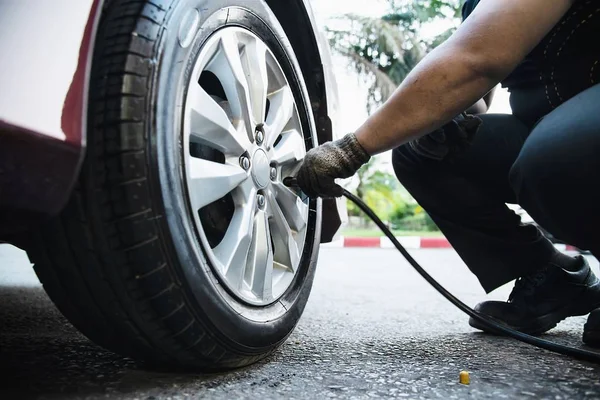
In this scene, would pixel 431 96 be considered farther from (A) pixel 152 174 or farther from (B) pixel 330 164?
(A) pixel 152 174

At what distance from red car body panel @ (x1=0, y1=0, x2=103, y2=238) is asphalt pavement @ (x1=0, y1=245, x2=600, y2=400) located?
38 centimetres

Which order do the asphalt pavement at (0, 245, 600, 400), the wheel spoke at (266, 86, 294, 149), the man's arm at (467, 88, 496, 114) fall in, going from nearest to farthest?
1. the asphalt pavement at (0, 245, 600, 400)
2. the wheel spoke at (266, 86, 294, 149)
3. the man's arm at (467, 88, 496, 114)

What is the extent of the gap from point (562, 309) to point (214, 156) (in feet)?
3.72

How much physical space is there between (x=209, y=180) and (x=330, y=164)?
34cm

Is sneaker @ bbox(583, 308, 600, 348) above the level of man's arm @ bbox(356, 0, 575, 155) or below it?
below

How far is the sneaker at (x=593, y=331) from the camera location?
1.53 m

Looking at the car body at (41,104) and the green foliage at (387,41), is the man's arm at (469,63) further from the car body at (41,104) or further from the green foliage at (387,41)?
the green foliage at (387,41)

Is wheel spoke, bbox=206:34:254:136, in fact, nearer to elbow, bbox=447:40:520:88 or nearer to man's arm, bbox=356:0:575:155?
man's arm, bbox=356:0:575:155

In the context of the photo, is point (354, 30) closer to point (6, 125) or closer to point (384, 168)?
point (384, 168)

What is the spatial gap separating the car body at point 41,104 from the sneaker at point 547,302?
1334 millimetres

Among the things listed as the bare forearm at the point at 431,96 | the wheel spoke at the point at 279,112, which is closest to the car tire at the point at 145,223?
the wheel spoke at the point at 279,112

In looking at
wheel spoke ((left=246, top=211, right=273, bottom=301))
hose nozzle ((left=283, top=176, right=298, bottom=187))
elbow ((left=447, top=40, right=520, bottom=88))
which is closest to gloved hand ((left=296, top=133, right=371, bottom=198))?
hose nozzle ((left=283, top=176, right=298, bottom=187))

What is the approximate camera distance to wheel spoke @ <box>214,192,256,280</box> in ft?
Answer: 3.86

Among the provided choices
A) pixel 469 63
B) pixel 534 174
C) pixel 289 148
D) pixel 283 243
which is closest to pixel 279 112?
pixel 289 148
